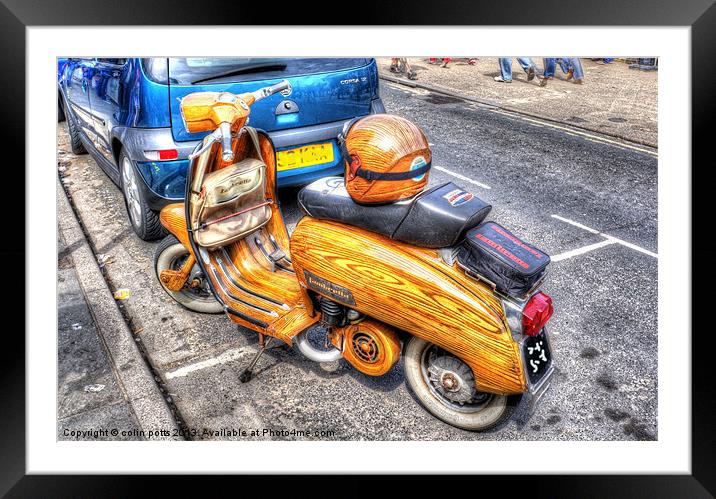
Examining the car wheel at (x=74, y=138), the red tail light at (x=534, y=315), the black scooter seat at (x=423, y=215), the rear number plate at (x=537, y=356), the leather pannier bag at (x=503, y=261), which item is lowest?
the rear number plate at (x=537, y=356)

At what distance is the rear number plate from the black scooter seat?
0.52 metres

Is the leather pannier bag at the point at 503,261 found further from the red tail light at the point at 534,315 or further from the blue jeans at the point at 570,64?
the blue jeans at the point at 570,64

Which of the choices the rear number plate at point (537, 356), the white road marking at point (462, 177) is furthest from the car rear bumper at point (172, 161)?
the rear number plate at point (537, 356)

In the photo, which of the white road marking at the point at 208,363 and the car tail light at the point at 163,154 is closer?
the white road marking at the point at 208,363

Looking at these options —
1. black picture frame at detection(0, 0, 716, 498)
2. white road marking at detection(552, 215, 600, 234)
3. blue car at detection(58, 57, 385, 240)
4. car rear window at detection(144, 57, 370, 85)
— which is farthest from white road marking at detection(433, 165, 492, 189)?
black picture frame at detection(0, 0, 716, 498)

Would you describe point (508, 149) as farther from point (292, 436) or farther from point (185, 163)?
point (292, 436)

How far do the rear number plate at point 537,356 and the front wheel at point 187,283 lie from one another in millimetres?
1868

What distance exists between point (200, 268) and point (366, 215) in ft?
3.86

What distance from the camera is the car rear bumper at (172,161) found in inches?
148

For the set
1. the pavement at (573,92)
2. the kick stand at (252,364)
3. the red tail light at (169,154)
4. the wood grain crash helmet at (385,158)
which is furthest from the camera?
the red tail light at (169,154)

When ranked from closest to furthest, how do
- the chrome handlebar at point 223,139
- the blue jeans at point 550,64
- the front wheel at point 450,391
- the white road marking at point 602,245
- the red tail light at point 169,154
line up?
the front wheel at point 450,391 < the chrome handlebar at point 223,139 < the blue jeans at point 550,64 < the red tail light at point 169,154 < the white road marking at point 602,245

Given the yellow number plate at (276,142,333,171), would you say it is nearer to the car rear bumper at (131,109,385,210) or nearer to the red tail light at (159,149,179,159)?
the car rear bumper at (131,109,385,210)

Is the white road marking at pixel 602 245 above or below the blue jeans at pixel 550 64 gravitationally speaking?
below
